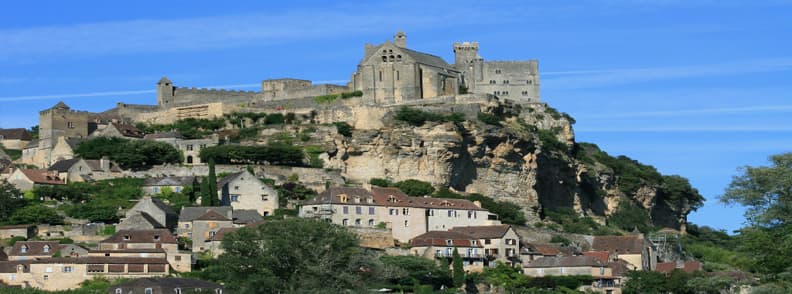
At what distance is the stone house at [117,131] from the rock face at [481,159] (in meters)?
14.6

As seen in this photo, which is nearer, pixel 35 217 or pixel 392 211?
pixel 35 217

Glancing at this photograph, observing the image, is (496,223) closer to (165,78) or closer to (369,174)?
(369,174)

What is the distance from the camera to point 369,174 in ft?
297

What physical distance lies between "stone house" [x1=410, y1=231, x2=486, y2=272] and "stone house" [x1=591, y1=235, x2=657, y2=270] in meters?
8.60

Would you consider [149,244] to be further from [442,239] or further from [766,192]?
[766,192]

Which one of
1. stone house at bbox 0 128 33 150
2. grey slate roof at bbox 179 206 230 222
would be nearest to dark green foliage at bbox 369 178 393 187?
grey slate roof at bbox 179 206 230 222

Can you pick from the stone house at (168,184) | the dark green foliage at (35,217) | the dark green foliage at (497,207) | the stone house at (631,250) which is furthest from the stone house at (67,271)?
the stone house at (631,250)

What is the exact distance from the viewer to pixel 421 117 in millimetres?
91812

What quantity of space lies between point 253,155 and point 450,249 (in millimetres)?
17510

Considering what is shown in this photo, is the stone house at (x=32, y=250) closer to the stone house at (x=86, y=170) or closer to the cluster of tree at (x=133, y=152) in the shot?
the stone house at (x=86, y=170)

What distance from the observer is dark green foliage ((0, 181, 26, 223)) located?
79.7 meters

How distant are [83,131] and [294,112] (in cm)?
1442

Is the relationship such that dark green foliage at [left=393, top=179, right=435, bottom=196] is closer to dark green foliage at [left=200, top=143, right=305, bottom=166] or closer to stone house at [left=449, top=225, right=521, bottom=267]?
dark green foliage at [left=200, top=143, right=305, bottom=166]

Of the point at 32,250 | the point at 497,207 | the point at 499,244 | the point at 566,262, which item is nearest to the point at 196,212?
the point at 32,250
